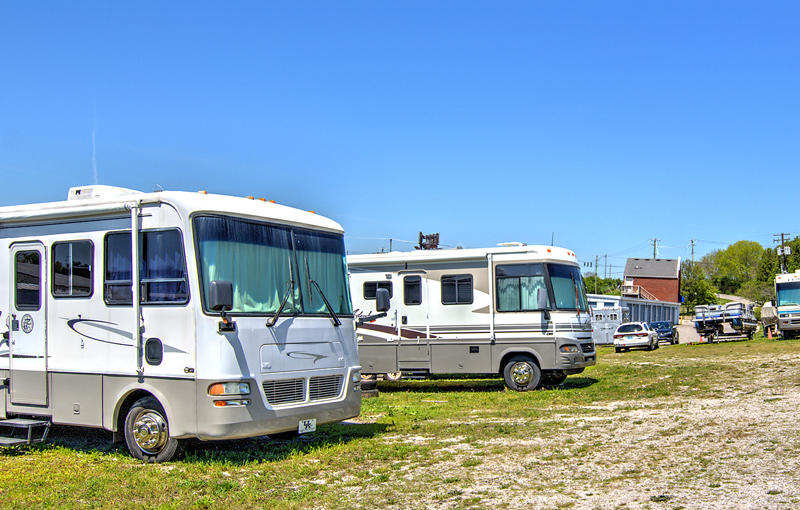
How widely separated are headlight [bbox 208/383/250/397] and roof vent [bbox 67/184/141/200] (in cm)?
281

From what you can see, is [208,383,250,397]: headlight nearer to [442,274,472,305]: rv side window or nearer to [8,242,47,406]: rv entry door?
[8,242,47,406]: rv entry door

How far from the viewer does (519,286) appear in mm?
16969

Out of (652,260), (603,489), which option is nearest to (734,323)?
(603,489)

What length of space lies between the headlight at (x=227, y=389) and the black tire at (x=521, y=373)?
9311mm

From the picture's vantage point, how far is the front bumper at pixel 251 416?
8578 millimetres

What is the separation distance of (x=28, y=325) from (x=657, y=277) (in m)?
82.2

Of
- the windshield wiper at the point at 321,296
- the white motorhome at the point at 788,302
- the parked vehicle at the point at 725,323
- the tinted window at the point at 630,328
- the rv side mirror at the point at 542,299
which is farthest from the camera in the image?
the parked vehicle at the point at 725,323

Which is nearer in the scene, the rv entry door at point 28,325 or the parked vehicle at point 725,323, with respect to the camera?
the rv entry door at point 28,325

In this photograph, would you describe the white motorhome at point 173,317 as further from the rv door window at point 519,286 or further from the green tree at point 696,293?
the green tree at point 696,293

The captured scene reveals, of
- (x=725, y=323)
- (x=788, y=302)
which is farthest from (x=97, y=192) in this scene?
(x=725, y=323)

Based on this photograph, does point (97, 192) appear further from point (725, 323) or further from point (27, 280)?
point (725, 323)

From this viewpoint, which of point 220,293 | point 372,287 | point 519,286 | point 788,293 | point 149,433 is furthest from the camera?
point 788,293

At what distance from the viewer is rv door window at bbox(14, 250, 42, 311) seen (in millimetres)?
9969

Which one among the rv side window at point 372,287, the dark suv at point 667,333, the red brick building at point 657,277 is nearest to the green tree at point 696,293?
the red brick building at point 657,277
